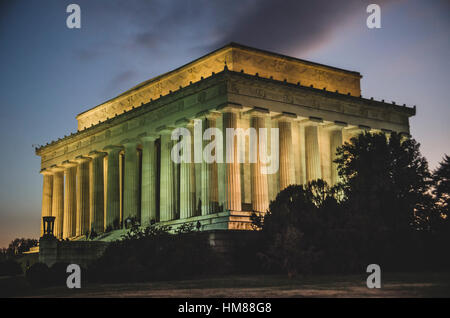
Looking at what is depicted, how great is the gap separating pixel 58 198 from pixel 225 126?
4932cm

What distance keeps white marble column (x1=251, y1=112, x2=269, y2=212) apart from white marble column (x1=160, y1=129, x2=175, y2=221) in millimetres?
12673

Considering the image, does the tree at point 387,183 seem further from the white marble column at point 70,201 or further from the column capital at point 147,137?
the white marble column at point 70,201

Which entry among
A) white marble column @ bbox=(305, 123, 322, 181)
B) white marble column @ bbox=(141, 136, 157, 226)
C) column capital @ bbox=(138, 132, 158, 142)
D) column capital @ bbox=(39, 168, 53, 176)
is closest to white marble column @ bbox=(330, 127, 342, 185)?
white marble column @ bbox=(305, 123, 322, 181)

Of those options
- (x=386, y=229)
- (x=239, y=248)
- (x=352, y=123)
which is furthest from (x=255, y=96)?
(x=386, y=229)

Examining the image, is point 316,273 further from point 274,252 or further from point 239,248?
point 239,248

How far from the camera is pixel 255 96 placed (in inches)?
2766

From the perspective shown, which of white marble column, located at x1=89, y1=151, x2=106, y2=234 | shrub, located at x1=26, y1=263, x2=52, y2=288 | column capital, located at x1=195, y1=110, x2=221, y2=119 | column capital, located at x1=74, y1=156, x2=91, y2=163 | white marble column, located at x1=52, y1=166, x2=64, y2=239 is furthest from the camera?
white marble column, located at x1=52, y1=166, x2=64, y2=239

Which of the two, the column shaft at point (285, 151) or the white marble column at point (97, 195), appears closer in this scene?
the column shaft at point (285, 151)

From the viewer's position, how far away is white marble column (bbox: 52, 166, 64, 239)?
105 metres

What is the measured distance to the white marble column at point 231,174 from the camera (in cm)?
6594

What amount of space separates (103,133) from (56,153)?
57.3 feet

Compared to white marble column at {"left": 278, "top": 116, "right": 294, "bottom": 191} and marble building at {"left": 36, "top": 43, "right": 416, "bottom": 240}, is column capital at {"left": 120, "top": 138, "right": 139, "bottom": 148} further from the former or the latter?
white marble column at {"left": 278, "top": 116, "right": 294, "bottom": 191}

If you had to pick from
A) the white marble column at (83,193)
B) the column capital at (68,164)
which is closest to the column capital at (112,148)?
the white marble column at (83,193)

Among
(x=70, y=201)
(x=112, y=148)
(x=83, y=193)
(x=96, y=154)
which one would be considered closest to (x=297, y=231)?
(x=112, y=148)
